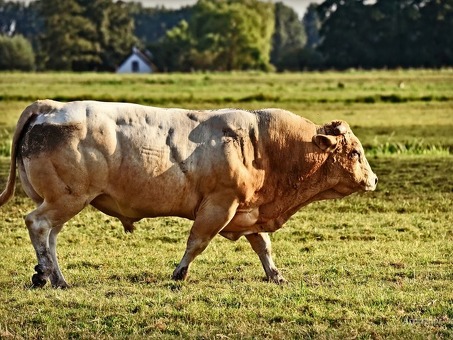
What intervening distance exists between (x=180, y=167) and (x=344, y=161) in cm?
180

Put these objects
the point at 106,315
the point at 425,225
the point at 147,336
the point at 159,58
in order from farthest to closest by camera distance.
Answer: the point at 159,58 → the point at 425,225 → the point at 106,315 → the point at 147,336

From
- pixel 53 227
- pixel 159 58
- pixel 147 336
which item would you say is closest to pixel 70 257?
pixel 53 227

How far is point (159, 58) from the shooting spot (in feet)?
353

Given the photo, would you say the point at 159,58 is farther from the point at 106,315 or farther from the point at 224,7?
the point at 106,315

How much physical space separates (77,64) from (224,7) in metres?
24.3

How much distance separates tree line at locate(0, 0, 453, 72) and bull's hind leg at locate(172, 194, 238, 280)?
78764 mm

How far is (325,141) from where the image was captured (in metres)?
10.8

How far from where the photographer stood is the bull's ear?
1078 centimetres

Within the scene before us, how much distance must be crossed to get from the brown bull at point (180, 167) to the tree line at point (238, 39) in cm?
7806

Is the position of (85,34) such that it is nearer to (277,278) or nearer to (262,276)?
(262,276)

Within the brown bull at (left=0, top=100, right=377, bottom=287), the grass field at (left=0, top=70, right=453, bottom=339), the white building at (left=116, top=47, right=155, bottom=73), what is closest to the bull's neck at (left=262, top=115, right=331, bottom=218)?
the brown bull at (left=0, top=100, right=377, bottom=287)

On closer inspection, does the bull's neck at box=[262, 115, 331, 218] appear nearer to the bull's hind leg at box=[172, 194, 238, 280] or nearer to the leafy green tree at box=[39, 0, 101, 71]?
the bull's hind leg at box=[172, 194, 238, 280]

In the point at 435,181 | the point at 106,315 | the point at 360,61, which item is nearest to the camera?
the point at 106,315

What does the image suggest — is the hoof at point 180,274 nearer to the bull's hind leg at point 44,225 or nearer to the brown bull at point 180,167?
the brown bull at point 180,167
